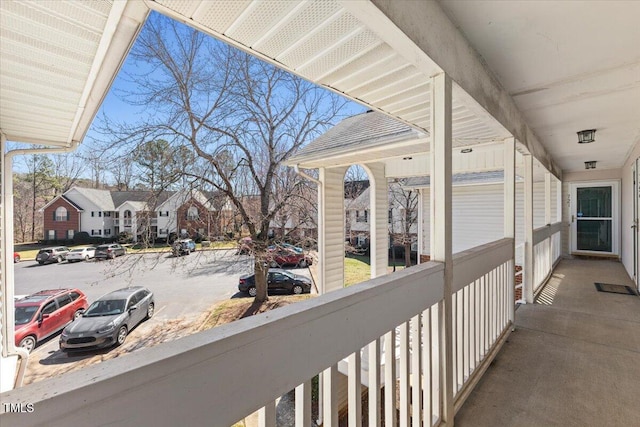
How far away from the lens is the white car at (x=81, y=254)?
631 cm

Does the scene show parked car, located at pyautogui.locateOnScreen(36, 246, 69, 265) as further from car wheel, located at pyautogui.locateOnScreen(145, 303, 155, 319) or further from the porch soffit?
the porch soffit

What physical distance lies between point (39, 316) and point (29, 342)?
481 millimetres

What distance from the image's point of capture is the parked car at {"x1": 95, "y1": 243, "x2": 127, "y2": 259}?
677 cm

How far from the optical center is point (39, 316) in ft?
14.2

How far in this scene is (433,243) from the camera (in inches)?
69.9

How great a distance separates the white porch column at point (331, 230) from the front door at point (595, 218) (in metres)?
6.67

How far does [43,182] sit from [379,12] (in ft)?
23.1

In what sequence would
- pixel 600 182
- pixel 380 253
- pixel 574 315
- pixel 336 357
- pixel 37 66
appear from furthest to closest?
pixel 600 182, pixel 380 253, pixel 574 315, pixel 37 66, pixel 336 357

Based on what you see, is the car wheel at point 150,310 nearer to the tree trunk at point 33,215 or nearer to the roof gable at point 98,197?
the tree trunk at point 33,215

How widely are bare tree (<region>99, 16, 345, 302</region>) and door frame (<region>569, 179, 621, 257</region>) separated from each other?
23.1 ft

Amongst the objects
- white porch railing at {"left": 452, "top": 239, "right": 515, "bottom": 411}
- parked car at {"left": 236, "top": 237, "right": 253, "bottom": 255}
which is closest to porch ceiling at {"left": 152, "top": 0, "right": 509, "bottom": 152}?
white porch railing at {"left": 452, "top": 239, "right": 515, "bottom": 411}

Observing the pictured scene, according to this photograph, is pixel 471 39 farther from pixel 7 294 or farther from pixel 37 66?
pixel 7 294

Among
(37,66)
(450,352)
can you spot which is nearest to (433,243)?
(450,352)

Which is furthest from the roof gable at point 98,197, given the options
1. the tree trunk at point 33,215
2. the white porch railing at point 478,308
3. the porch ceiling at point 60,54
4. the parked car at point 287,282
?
the white porch railing at point 478,308
